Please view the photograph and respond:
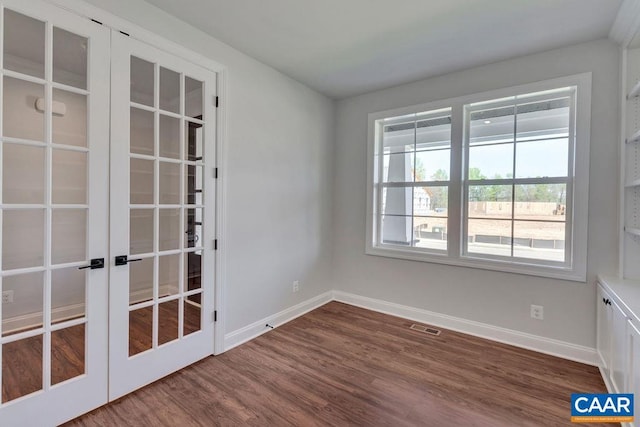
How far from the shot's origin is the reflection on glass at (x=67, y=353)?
180 cm

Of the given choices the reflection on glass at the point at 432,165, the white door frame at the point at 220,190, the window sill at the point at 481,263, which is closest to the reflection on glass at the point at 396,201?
the reflection on glass at the point at 432,165

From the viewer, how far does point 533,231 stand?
2.84 metres

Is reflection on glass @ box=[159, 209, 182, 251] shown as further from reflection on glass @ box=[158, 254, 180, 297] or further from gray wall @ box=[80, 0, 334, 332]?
gray wall @ box=[80, 0, 334, 332]

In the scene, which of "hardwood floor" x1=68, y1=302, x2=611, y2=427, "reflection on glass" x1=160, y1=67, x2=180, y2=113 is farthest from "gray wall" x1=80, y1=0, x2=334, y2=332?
"hardwood floor" x1=68, y1=302, x2=611, y2=427

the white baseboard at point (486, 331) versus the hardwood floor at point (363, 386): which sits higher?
the white baseboard at point (486, 331)

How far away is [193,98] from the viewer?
2469 mm

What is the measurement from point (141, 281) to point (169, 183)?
0.75m

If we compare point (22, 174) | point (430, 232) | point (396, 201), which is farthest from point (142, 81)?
point (430, 232)

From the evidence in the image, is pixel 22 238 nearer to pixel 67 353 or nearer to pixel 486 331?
pixel 67 353

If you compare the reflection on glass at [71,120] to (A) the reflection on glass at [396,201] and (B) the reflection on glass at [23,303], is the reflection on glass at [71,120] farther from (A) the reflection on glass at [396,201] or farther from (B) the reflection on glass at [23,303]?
(A) the reflection on glass at [396,201]

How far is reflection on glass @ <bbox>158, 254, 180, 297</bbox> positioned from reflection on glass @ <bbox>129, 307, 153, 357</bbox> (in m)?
0.16

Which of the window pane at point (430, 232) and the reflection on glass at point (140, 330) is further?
the window pane at point (430, 232)

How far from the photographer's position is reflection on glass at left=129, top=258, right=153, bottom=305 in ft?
6.94

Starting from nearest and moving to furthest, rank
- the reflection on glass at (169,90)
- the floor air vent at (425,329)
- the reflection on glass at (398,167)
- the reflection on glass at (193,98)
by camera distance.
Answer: the reflection on glass at (169,90) < the reflection on glass at (193,98) < the floor air vent at (425,329) < the reflection on glass at (398,167)
